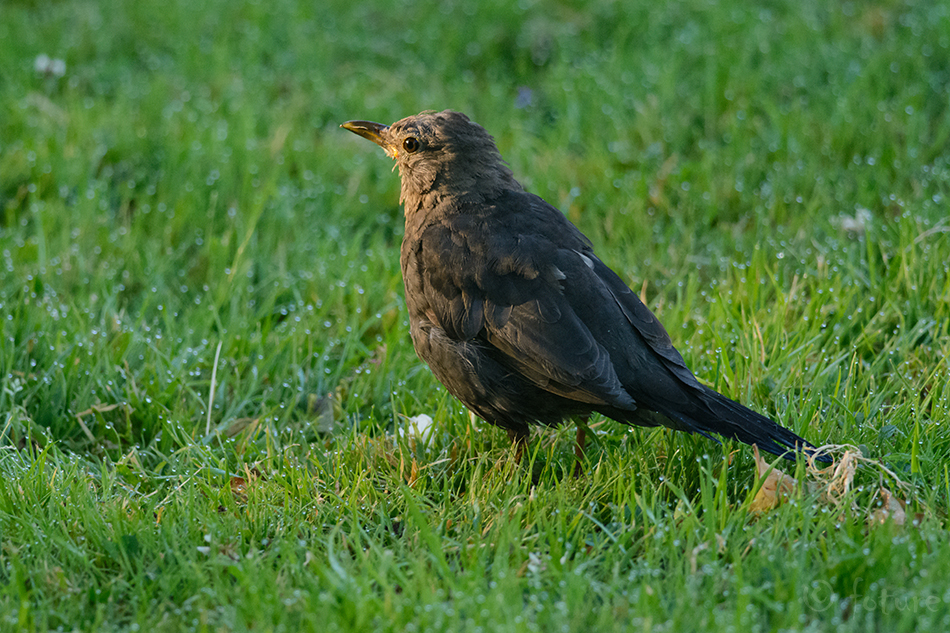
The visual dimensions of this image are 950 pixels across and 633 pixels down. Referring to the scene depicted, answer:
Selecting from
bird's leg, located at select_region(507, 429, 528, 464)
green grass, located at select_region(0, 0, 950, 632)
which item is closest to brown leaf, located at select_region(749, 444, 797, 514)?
green grass, located at select_region(0, 0, 950, 632)

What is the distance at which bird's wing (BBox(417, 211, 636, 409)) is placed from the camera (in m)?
2.91

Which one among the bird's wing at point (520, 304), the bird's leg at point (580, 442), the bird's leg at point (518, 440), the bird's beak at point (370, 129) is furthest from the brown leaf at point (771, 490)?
the bird's beak at point (370, 129)

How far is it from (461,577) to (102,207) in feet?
11.3

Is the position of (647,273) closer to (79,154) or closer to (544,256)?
(544,256)

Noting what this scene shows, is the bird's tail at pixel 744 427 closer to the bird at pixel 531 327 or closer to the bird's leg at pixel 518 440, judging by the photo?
the bird at pixel 531 327

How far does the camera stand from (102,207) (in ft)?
16.3

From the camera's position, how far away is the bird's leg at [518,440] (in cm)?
322

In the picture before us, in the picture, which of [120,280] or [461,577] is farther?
[120,280]

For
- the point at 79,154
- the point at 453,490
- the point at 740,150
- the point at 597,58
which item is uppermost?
the point at 597,58

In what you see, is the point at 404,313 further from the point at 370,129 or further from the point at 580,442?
the point at 580,442

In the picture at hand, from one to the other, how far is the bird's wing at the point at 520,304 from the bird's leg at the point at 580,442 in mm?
355

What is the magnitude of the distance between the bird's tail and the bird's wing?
0.23m

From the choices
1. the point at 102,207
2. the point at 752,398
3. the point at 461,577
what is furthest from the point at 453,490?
the point at 102,207

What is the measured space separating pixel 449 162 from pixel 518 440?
1.09m
